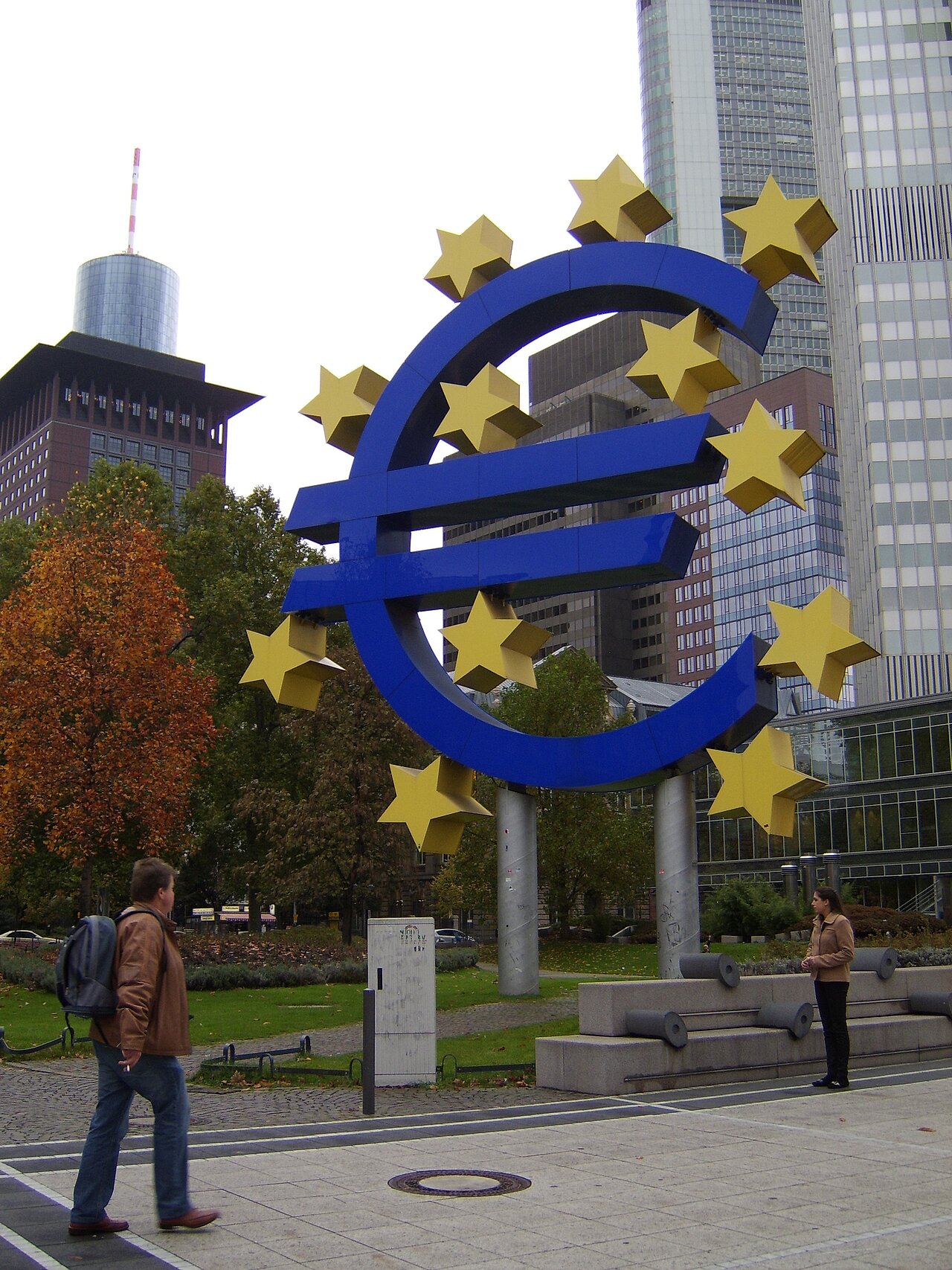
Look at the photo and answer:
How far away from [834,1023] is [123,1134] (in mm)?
6985

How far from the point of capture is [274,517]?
45.2 metres

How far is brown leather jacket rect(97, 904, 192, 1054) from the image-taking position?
6.14 m

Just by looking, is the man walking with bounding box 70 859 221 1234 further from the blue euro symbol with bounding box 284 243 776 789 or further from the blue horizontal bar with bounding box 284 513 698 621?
the blue euro symbol with bounding box 284 243 776 789

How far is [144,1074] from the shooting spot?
20.5 ft

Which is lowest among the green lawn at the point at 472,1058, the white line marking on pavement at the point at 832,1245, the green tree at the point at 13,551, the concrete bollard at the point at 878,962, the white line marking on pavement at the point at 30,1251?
the green lawn at the point at 472,1058

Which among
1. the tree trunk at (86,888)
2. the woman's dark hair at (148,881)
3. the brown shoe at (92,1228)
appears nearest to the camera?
the brown shoe at (92,1228)

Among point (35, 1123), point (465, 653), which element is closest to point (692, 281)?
point (465, 653)

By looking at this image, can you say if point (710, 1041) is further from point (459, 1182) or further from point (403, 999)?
point (459, 1182)

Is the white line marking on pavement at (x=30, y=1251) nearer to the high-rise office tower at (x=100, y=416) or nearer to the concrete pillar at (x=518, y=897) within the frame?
the concrete pillar at (x=518, y=897)

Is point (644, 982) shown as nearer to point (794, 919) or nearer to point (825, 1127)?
point (825, 1127)

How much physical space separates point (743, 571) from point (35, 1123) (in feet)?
376

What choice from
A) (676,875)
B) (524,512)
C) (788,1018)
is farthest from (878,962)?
(524,512)

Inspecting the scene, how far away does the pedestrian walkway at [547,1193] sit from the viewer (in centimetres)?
569

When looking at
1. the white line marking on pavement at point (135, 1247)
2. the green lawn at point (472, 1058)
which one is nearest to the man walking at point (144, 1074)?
the white line marking on pavement at point (135, 1247)
